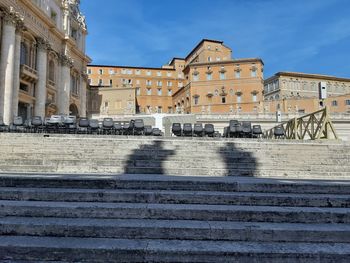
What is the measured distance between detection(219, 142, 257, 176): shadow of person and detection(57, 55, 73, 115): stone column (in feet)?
104

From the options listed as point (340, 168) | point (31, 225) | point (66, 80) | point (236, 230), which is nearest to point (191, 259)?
point (236, 230)

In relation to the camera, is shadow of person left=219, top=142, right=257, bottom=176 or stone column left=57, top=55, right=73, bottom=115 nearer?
shadow of person left=219, top=142, right=257, bottom=176

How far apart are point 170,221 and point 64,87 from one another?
39.0 m

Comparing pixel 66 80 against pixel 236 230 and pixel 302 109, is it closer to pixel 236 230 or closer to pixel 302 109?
pixel 236 230

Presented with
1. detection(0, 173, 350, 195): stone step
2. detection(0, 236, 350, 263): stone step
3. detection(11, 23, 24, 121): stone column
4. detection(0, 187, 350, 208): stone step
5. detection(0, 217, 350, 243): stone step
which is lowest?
detection(0, 236, 350, 263): stone step

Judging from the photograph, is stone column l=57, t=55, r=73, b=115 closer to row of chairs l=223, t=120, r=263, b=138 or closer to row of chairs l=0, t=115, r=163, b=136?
row of chairs l=0, t=115, r=163, b=136

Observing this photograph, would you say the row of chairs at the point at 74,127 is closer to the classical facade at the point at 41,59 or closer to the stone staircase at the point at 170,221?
the classical facade at the point at 41,59

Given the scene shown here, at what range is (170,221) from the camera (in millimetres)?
4301

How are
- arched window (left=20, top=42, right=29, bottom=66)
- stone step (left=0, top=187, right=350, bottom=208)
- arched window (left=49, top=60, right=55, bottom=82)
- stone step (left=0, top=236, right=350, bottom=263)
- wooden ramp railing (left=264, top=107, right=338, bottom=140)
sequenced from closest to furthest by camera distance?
stone step (left=0, top=236, right=350, bottom=263) → stone step (left=0, top=187, right=350, bottom=208) → wooden ramp railing (left=264, top=107, right=338, bottom=140) → arched window (left=20, top=42, right=29, bottom=66) → arched window (left=49, top=60, right=55, bottom=82)

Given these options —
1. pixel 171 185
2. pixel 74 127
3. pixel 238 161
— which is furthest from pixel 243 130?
pixel 171 185

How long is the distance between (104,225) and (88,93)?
180 feet

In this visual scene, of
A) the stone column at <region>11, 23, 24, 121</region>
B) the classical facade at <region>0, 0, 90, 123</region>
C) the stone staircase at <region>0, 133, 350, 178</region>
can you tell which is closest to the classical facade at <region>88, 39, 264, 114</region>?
the classical facade at <region>0, 0, 90, 123</region>

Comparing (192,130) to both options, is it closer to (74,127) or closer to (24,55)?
(74,127)

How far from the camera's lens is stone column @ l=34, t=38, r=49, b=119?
33.6 meters
